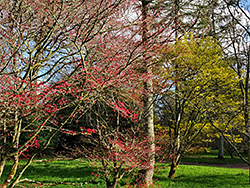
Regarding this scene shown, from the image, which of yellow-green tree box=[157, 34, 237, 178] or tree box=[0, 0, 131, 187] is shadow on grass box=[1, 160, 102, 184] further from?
tree box=[0, 0, 131, 187]

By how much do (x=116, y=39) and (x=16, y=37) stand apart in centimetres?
149

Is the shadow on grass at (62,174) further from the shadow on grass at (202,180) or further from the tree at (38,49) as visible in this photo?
the tree at (38,49)

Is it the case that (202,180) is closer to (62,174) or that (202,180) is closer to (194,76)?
(194,76)

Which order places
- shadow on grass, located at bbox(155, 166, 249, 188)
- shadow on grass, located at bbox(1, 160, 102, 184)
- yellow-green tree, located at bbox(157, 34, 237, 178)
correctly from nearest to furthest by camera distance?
yellow-green tree, located at bbox(157, 34, 237, 178) → shadow on grass, located at bbox(155, 166, 249, 188) → shadow on grass, located at bbox(1, 160, 102, 184)

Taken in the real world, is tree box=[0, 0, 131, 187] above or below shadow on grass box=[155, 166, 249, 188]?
above

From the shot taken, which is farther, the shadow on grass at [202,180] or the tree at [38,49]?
the shadow on grass at [202,180]

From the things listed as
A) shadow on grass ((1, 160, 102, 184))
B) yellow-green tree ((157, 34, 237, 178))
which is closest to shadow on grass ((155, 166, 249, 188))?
yellow-green tree ((157, 34, 237, 178))

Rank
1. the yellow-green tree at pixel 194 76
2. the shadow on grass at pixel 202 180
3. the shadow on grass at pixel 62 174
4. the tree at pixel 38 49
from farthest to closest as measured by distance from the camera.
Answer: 1. the shadow on grass at pixel 62 174
2. the shadow on grass at pixel 202 180
3. the yellow-green tree at pixel 194 76
4. the tree at pixel 38 49

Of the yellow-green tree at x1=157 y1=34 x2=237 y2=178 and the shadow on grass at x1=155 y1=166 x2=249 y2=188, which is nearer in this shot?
the yellow-green tree at x1=157 y1=34 x2=237 y2=178

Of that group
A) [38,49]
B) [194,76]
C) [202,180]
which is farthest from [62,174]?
[38,49]

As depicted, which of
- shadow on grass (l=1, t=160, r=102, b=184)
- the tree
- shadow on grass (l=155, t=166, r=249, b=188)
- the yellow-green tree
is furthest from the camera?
shadow on grass (l=1, t=160, r=102, b=184)

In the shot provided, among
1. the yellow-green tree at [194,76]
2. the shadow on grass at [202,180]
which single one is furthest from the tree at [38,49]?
the shadow on grass at [202,180]

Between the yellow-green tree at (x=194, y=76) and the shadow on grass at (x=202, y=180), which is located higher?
the yellow-green tree at (x=194, y=76)

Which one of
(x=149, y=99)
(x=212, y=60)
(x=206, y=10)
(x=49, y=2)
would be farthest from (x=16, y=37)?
(x=212, y=60)
